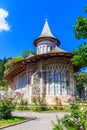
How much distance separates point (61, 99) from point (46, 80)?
9.90ft

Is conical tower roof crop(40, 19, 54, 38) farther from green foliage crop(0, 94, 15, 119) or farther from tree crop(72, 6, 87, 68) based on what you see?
green foliage crop(0, 94, 15, 119)

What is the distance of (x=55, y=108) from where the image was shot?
24.6 metres

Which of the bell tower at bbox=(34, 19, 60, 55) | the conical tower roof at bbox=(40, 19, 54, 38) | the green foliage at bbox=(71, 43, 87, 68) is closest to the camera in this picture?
the green foliage at bbox=(71, 43, 87, 68)

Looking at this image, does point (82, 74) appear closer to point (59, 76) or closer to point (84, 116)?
point (59, 76)

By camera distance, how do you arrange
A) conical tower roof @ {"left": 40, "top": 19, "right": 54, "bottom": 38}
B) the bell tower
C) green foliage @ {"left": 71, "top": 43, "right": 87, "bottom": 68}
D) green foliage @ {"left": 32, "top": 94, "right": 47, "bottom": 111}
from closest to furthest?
green foliage @ {"left": 71, "top": 43, "right": 87, "bottom": 68}, green foliage @ {"left": 32, "top": 94, "right": 47, "bottom": 111}, the bell tower, conical tower roof @ {"left": 40, "top": 19, "right": 54, "bottom": 38}

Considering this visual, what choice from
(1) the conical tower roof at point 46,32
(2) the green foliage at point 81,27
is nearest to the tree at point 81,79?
(2) the green foliage at point 81,27

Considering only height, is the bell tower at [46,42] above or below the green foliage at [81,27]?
above

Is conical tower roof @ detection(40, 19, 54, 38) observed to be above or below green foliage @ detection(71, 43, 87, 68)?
above

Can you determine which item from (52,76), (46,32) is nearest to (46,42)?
(46,32)

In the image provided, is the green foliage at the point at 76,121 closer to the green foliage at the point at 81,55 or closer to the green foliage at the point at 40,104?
the green foliage at the point at 81,55

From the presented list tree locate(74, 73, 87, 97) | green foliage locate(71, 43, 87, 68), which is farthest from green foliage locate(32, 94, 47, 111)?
green foliage locate(71, 43, 87, 68)

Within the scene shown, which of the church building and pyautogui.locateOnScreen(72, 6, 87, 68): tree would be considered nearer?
pyautogui.locateOnScreen(72, 6, 87, 68): tree

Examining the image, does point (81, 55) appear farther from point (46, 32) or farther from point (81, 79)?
point (46, 32)

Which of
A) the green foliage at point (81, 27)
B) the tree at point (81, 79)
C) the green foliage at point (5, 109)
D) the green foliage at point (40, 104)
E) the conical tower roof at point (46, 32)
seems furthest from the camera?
the conical tower roof at point (46, 32)
